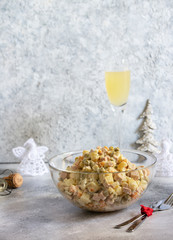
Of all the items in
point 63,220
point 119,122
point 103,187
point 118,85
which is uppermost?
point 118,85

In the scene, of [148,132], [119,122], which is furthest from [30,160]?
[148,132]

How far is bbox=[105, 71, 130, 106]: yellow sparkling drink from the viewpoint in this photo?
136 centimetres

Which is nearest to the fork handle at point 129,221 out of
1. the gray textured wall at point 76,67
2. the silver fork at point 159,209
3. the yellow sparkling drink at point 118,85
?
the silver fork at point 159,209

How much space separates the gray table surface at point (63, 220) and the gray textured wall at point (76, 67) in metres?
0.44

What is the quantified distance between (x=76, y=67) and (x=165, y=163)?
1.98 ft

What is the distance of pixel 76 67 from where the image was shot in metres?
1.59

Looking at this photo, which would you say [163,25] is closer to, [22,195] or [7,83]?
[7,83]

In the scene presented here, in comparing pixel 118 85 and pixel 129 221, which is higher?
pixel 118 85

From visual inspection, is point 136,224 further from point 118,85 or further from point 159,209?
point 118,85

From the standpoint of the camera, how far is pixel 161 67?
1597 millimetres

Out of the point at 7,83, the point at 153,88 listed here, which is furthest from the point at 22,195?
the point at 153,88

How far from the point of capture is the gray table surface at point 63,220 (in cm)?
91

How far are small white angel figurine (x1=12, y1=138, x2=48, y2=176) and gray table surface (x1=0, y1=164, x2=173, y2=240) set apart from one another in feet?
0.69

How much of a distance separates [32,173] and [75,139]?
0.96 feet
